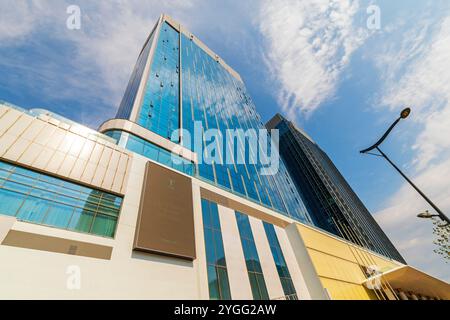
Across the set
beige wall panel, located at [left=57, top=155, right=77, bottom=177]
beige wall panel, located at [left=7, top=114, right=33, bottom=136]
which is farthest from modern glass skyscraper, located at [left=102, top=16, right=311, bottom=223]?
beige wall panel, located at [left=7, top=114, right=33, bottom=136]

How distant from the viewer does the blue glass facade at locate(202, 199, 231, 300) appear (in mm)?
14695

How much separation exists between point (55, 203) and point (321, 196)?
91087 mm

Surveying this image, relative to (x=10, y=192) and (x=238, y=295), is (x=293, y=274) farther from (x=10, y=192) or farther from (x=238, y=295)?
(x=10, y=192)

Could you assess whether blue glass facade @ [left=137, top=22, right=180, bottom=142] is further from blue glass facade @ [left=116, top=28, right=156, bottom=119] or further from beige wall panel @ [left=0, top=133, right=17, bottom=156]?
beige wall panel @ [left=0, top=133, right=17, bottom=156]

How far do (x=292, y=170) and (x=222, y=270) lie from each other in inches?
→ 3499

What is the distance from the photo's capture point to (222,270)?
15.9 meters

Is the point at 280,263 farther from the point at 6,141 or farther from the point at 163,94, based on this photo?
the point at 163,94

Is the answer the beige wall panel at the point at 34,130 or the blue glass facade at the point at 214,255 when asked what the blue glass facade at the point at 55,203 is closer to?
the beige wall panel at the point at 34,130

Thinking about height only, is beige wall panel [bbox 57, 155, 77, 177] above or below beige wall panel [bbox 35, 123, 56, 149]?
below

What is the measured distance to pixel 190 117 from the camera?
1300 inches

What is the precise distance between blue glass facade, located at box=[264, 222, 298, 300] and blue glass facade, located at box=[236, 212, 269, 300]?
9.73 ft

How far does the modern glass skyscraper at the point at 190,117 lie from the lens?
21703 millimetres

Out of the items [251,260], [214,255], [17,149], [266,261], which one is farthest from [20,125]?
[266,261]

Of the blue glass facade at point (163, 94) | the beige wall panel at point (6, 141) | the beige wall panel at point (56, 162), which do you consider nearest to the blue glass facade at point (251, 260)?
the blue glass facade at point (163, 94)
